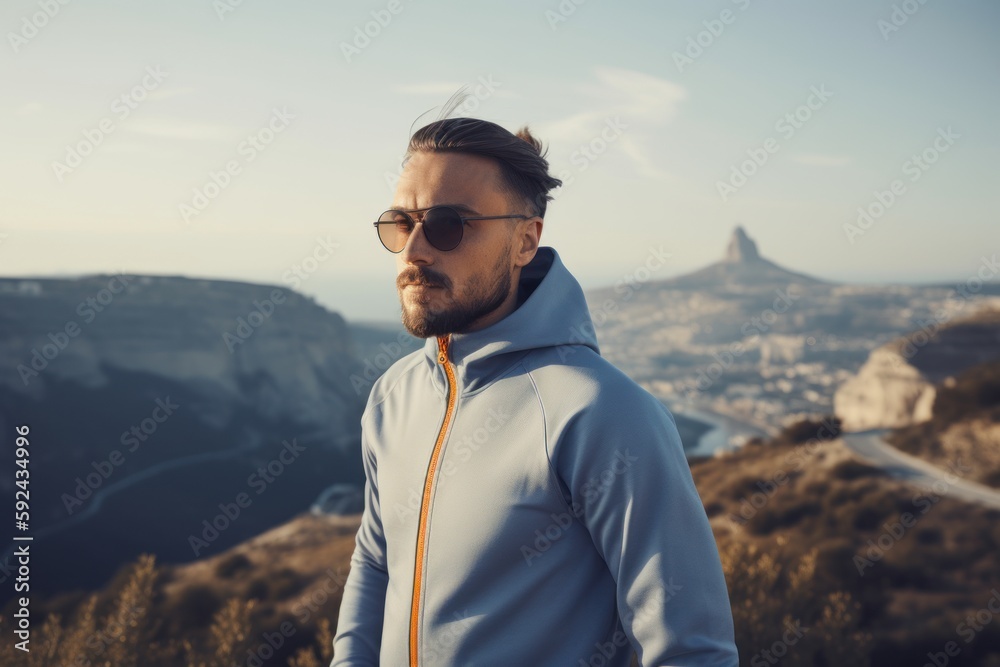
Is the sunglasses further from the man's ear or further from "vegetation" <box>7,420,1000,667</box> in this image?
"vegetation" <box>7,420,1000,667</box>

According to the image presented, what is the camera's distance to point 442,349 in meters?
1.74

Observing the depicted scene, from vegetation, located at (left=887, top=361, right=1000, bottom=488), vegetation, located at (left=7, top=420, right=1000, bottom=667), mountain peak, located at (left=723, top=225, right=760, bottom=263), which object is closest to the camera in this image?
vegetation, located at (left=7, top=420, right=1000, bottom=667)

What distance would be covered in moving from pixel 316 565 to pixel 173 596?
8.68 feet

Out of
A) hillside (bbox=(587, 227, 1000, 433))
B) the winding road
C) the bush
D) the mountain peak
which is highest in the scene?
the mountain peak

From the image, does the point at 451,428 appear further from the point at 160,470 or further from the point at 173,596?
the point at 160,470

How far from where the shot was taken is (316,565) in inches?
541

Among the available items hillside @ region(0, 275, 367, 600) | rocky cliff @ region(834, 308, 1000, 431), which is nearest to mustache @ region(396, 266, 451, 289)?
rocky cliff @ region(834, 308, 1000, 431)

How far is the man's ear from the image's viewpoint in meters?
1.65

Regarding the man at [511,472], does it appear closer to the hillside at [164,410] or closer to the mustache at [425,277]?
the mustache at [425,277]

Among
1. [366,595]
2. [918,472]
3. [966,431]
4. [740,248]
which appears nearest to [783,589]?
[366,595]

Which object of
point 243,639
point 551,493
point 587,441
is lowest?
point 243,639

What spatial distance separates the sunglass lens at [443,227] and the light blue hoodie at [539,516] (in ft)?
0.71

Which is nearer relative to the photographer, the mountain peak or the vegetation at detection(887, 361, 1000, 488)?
the vegetation at detection(887, 361, 1000, 488)

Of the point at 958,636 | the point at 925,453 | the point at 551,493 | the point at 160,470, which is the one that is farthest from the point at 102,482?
the point at 551,493
